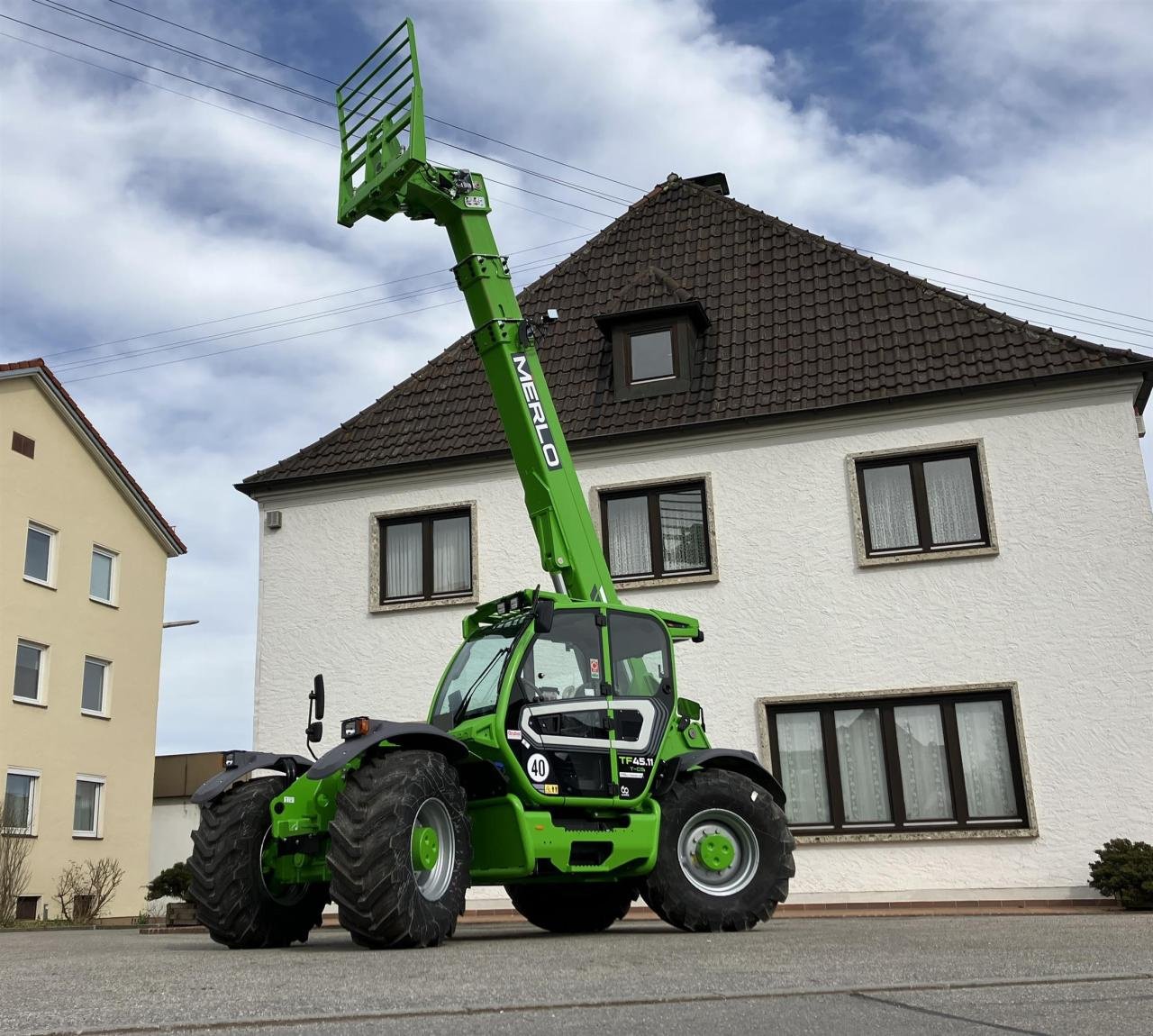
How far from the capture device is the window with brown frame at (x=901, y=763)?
51.0 ft

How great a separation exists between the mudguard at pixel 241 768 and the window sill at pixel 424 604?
307 inches

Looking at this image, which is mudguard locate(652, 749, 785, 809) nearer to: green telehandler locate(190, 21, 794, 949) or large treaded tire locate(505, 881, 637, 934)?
green telehandler locate(190, 21, 794, 949)

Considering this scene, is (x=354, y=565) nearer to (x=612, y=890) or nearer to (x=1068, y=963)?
(x=612, y=890)

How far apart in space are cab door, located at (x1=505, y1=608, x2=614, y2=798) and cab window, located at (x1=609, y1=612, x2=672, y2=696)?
16 cm

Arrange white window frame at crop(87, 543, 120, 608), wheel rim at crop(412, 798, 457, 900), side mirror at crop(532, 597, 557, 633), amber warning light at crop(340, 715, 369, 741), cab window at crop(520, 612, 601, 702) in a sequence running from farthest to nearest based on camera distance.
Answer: white window frame at crop(87, 543, 120, 608) < cab window at crop(520, 612, 601, 702) < side mirror at crop(532, 597, 557, 633) < amber warning light at crop(340, 715, 369, 741) < wheel rim at crop(412, 798, 457, 900)

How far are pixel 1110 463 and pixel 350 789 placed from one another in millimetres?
11123

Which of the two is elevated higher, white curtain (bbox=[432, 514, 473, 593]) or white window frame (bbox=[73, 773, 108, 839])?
white curtain (bbox=[432, 514, 473, 593])

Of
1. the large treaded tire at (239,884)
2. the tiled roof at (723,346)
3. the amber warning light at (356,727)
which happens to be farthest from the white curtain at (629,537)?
the amber warning light at (356,727)

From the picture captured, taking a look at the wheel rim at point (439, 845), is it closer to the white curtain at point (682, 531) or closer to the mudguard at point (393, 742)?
the mudguard at point (393, 742)

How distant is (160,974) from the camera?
6629mm

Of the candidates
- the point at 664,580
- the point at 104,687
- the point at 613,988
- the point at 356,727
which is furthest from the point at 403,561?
the point at 104,687

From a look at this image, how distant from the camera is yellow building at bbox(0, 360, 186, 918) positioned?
26594 mm

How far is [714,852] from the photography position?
10.4 meters

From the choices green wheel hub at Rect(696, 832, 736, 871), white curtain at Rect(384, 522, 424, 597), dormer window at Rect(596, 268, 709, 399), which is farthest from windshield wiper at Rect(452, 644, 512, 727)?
dormer window at Rect(596, 268, 709, 399)
